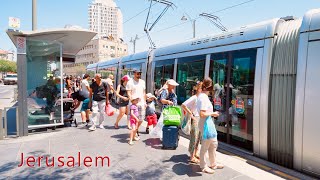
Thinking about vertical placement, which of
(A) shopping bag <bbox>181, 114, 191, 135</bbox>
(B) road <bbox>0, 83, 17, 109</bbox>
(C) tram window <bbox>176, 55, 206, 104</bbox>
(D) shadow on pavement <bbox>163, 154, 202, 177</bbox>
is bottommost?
(D) shadow on pavement <bbox>163, 154, 202, 177</bbox>

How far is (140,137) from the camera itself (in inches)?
263

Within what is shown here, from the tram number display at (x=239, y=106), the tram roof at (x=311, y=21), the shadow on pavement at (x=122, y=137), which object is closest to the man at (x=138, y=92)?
the shadow on pavement at (x=122, y=137)

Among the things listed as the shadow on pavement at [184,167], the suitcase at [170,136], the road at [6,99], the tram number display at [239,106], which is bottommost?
the shadow on pavement at [184,167]

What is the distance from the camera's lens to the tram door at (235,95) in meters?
5.32

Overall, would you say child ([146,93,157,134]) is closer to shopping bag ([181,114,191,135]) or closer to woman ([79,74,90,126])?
shopping bag ([181,114,191,135])

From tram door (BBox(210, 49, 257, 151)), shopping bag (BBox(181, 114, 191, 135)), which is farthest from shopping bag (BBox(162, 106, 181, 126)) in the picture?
tram door (BBox(210, 49, 257, 151))

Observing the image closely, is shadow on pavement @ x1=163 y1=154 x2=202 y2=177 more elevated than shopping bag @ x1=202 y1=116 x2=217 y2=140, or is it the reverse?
shopping bag @ x1=202 y1=116 x2=217 y2=140

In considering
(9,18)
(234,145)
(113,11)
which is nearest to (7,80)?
(113,11)

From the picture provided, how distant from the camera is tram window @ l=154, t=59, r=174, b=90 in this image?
8.71 metres

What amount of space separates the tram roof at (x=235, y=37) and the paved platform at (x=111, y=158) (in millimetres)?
2556

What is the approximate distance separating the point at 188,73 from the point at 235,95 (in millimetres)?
2282

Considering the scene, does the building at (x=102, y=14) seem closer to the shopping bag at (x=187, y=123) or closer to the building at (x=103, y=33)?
the building at (x=103, y=33)

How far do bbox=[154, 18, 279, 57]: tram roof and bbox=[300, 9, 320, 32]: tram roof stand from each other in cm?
67

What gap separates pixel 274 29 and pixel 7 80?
48633mm
